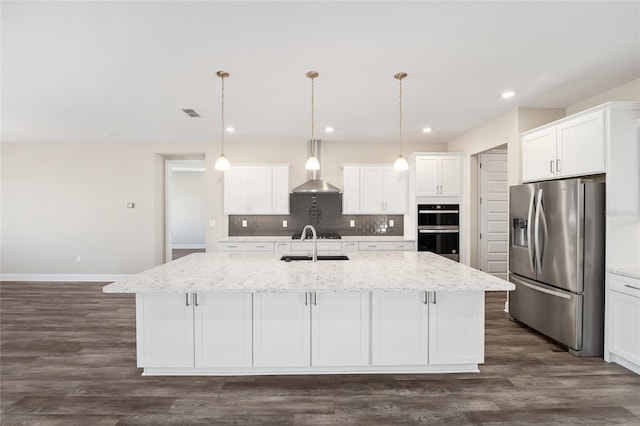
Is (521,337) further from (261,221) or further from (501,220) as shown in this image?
(261,221)

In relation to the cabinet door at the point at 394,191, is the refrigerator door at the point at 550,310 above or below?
below

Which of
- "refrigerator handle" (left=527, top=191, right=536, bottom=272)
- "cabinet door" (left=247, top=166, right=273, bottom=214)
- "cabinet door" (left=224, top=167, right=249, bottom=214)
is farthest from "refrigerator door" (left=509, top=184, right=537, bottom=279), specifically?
"cabinet door" (left=224, top=167, right=249, bottom=214)

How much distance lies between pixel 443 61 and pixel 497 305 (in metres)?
3.55

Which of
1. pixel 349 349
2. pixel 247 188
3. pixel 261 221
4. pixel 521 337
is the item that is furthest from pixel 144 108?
pixel 521 337

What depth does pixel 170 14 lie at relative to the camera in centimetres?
216

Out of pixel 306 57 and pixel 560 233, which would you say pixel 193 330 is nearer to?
pixel 306 57

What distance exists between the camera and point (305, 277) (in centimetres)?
254

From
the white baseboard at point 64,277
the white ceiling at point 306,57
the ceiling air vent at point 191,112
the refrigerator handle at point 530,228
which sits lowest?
the white baseboard at point 64,277

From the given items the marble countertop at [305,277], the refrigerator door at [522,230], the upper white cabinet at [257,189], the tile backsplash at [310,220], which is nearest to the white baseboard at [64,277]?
the tile backsplash at [310,220]

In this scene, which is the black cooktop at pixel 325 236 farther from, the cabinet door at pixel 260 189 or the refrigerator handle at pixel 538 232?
the refrigerator handle at pixel 538 232

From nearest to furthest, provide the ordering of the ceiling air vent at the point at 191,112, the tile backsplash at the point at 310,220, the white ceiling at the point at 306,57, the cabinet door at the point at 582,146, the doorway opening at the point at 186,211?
the white ceiling at the point at 306,57
the cabinet door at the point at 582,146
the ceiling air vent at the point at 191,112
the tile backsplash at the point at 310,220
the doorway opening at the point at 186,211

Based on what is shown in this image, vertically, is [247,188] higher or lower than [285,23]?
lower

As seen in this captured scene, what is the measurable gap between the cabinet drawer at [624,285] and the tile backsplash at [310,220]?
11.3ft

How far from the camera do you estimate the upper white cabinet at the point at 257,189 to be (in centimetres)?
573
